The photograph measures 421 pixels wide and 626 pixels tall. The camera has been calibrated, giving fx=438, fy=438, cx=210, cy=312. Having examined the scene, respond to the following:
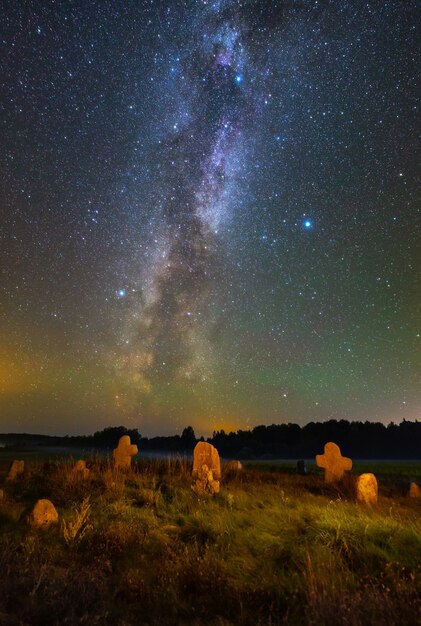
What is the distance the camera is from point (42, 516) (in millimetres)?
8320

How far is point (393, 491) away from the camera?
1527 cm

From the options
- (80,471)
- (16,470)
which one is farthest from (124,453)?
(16,470)

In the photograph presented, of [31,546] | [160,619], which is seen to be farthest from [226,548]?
[31,546]

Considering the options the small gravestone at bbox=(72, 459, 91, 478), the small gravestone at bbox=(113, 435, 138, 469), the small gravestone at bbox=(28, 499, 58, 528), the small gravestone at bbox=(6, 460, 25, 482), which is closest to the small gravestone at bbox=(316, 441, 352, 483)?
the small gravestone at bbox=(113, 435, 138, 469)

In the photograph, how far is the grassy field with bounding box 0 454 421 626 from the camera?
4.35m

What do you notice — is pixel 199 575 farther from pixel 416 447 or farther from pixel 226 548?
pixel 416 447

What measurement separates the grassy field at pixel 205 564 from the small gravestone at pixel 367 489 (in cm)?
161

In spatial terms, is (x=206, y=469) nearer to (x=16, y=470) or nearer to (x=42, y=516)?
(x=42, y=516)

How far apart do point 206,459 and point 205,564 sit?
8.73 metres

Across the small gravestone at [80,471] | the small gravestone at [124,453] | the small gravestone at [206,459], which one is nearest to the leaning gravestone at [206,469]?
the small gravestone at [206,459]

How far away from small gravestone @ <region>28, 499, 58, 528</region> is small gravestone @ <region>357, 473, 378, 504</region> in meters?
7.97

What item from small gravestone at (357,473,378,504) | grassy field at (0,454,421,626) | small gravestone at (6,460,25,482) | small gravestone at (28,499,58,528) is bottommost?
grassy field at (0,454,421,626)

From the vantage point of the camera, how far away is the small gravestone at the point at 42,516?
8.18m

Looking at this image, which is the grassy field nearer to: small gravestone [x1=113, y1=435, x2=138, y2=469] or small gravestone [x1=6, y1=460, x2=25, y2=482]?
small gravestone [x1=6, y1=460, x2=25, y2=482]
